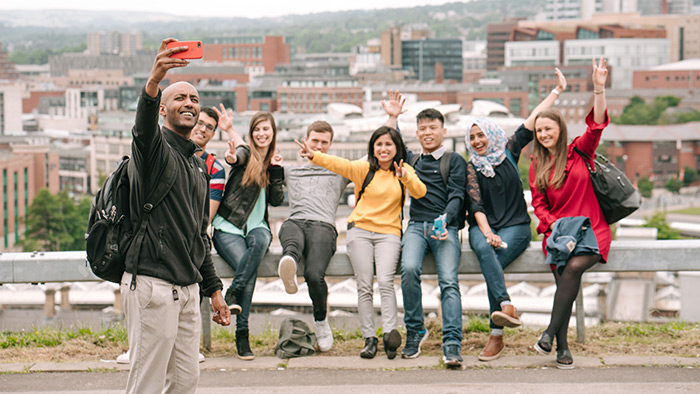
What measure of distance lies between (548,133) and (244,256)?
210cm

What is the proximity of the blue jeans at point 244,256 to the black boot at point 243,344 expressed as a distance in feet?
0.10

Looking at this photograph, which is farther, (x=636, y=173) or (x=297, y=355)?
(x=636, y=173)

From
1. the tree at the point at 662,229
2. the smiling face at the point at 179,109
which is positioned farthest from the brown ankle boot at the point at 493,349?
the tree at the point at 662,229

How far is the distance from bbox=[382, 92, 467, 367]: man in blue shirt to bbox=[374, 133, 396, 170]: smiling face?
0.26m

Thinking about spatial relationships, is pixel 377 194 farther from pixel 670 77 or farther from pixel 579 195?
pixel 670 77

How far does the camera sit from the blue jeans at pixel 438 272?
6.15 metres

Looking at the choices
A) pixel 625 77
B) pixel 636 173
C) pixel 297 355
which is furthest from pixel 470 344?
pixel 625 77

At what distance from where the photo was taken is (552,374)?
18.7 ft

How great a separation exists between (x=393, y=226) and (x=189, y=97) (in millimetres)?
2539

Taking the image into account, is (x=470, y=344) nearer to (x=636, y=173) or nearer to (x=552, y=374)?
(x=552, y=374)

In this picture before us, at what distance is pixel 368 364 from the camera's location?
19.5 ft

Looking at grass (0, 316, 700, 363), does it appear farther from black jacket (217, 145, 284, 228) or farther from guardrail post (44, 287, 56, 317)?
guardrail post (44, 287, 56, 317)

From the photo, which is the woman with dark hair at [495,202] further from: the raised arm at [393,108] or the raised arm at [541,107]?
the raised arm at [393,108]

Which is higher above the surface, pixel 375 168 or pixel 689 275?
Answer: pixel 375 168
